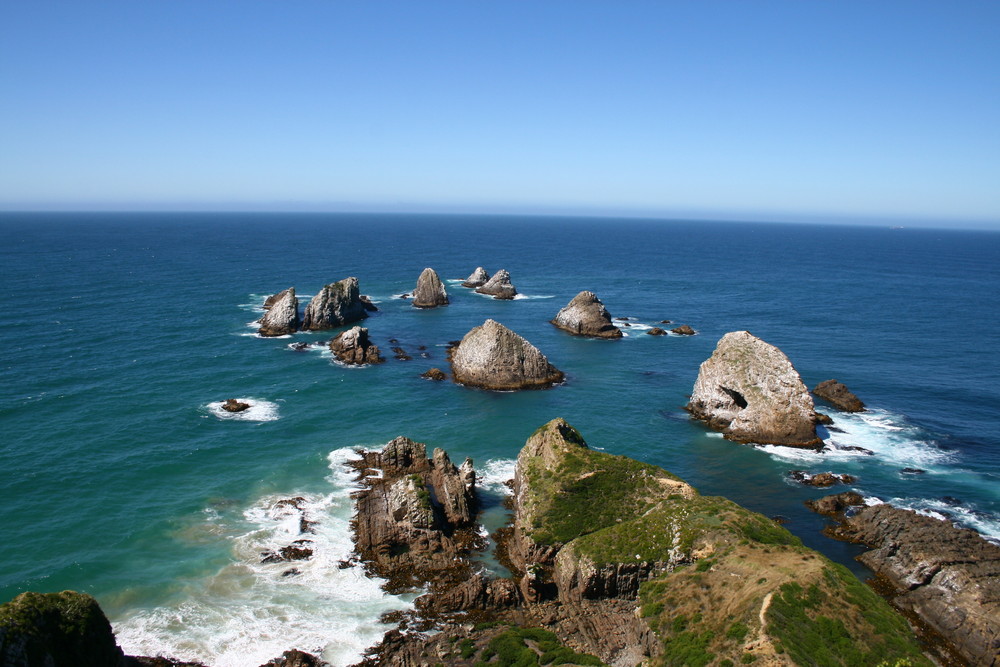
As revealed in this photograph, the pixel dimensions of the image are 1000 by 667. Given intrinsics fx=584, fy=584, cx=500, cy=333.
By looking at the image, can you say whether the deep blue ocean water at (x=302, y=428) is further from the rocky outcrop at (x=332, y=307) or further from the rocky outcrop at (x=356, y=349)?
the rocky outcrop at (x=332, y=307)

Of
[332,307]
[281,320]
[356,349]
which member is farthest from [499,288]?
[356,349]

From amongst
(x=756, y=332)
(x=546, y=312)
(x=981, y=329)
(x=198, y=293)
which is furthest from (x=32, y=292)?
(x=981, y=329)

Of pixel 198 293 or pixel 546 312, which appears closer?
pixel 546 312

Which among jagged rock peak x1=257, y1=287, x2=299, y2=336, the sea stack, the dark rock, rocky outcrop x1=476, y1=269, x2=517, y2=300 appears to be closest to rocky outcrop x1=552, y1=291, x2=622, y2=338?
the sea stack

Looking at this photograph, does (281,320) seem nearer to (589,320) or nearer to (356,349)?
(356,349)

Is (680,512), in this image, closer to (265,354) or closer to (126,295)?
(265,354)

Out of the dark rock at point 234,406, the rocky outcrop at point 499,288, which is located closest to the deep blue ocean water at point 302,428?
the dark rock at point 234,406
